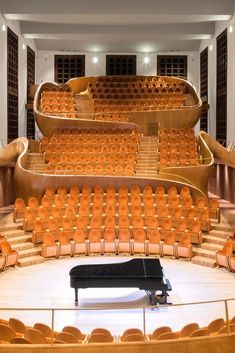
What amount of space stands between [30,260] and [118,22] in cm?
638

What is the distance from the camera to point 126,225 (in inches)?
264

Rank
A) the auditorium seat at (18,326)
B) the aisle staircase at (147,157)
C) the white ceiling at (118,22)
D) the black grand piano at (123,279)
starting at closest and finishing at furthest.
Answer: the auditorium seat at (18,326) → the black grand piano at (123,279) → the aisle staircase at (147,157) → the white ceiling at (118,22)

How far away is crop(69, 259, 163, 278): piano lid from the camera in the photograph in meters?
4.51

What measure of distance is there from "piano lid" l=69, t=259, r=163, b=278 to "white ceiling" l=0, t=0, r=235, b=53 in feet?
20.9

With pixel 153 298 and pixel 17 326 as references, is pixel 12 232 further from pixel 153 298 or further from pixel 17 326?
pixel 17 326

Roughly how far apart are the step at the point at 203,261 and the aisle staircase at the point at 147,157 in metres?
1.98

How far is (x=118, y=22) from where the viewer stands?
10352mm

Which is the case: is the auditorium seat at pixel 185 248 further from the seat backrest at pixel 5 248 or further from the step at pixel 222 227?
the seat backrest at pixel 5 248

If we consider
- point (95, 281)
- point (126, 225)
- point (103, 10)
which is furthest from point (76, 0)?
point (95, 281)

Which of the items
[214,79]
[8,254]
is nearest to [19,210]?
[8,254]

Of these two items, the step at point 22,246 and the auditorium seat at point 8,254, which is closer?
the auditorium seat at point 8,254

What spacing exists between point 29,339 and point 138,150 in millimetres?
6115

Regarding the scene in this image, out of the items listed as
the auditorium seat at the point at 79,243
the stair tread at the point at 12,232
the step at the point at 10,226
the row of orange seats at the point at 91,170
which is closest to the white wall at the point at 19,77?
the row of orange seats at the point at 91,170

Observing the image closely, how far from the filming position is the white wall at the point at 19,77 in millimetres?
9570
